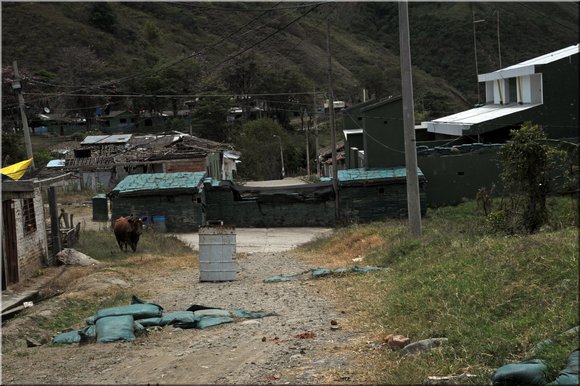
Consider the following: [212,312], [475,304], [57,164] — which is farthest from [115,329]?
[57,164]

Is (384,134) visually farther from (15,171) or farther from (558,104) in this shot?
(15,171)

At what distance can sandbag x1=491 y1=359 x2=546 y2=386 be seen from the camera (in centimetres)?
596

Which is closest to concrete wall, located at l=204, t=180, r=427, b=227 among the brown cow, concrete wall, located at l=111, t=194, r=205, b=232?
concrete wall, located at l=111, t=194, r=205, b=232

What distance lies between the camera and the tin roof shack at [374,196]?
3325 cm

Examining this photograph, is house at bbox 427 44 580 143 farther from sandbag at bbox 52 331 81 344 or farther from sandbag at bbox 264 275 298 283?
sandbag at bbox 52 331 81 344

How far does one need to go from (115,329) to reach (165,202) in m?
24.2

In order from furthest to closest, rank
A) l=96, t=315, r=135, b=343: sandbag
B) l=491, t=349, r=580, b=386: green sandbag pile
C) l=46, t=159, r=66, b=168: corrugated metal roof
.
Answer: l=46, t=159, r=66, b=168: corrugated metal roof, l=96, t=315, r=135, b=343: sandbag, l=491, t=349, r=580, b=386: green sandbag pile

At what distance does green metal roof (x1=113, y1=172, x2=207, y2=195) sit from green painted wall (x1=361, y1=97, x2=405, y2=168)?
319 inches

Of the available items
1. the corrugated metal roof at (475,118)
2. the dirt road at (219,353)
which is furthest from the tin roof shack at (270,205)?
the dirt road at (219,353)

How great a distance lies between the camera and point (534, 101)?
27.0m

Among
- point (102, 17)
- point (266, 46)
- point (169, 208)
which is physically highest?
point (102, 17)

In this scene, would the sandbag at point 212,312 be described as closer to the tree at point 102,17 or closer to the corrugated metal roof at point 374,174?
the corrugated metal roof at point 374,174

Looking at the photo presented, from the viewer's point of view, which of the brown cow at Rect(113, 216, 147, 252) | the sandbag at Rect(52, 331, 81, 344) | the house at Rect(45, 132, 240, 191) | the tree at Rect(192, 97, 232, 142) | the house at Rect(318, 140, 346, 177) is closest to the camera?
the sandbag at Rect(52, 331, 81, 344)

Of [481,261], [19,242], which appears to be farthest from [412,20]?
[481,261]
